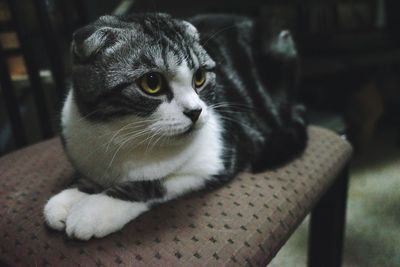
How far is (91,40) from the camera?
55cm

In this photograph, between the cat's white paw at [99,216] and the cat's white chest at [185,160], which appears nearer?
the cat's white paw at [99,216]

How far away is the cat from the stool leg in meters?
0.21

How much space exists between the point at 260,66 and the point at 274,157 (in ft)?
1.06

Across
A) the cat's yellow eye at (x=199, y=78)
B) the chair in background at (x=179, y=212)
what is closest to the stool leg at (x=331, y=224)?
the chair in background at (x=179, y=212)

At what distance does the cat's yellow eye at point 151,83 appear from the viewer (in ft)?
1.91

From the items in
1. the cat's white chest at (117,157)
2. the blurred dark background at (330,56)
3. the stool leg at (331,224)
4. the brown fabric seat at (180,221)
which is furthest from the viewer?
the blurred dark background at (330,56)

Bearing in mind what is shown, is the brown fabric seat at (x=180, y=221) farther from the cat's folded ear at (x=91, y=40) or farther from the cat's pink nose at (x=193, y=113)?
the cat's folded ear at (x=91, y=40)

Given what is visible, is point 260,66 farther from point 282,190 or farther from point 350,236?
point 350,236

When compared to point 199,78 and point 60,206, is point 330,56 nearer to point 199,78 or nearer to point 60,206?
point 199,78

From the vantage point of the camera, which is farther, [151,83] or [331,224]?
[331,224]

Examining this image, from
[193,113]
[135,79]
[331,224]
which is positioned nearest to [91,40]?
[135,79]

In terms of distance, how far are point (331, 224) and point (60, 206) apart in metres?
0.67

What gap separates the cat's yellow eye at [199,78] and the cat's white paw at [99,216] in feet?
0.78

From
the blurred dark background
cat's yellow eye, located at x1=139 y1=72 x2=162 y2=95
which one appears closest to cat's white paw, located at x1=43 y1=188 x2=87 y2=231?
cat's yellow eye, located at x1=139 y1=72 x2=162 y2=95
